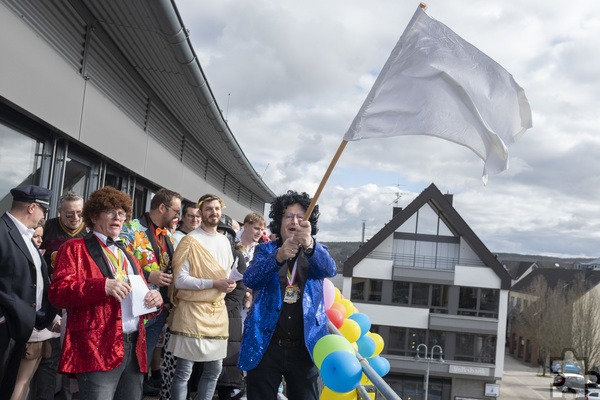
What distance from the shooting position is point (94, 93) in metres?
8.05

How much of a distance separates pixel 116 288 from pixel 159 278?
→ 134 centimetres

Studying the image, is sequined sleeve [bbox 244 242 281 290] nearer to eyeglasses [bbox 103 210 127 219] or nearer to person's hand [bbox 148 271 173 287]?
eyeglasses [bbox 103 210 127 219]

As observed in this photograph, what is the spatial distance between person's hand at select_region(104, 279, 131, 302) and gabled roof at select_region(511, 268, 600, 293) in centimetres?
6416

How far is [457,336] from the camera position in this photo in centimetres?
3803

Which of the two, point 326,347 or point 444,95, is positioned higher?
point 444,95

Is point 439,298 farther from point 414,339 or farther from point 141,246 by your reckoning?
point 141,246

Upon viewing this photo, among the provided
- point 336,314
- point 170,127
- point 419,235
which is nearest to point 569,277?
point 419,235

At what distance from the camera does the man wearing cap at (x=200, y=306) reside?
4992 mm

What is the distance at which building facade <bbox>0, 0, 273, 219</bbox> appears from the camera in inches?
241

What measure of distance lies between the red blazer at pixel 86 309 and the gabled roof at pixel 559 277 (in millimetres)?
64100

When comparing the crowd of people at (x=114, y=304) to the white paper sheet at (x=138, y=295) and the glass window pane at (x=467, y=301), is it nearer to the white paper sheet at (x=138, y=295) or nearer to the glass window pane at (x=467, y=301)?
the white paper sheet at (x=138, y=295)

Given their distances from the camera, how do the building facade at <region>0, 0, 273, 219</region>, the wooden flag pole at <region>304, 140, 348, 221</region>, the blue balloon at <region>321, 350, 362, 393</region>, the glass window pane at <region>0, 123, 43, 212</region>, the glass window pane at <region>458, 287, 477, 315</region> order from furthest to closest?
the glass window pane at <region>458, 287, 477, 315</region> < the glass window pane at <region>0, 123, 43, 212</region> < the building facade at <region>0, 0, 273, 219</region> < the blue balloon at <region>321, 350, 362, 393</region> < the wooden flag pole at <region>304, 140, 348, 221</region>

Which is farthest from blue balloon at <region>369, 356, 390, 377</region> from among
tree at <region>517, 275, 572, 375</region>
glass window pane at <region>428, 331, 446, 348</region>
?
tree at <region>517, 275, 572, 375</region>

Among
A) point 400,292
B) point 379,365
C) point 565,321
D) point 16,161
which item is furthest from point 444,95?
point 565,321
